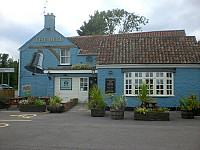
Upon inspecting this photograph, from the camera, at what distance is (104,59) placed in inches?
630

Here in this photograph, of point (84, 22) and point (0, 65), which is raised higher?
point (84, 22)

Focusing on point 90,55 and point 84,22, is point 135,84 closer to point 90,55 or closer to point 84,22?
point 90,55

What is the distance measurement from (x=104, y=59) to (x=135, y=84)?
2.83m

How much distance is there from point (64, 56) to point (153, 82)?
985 centimetres

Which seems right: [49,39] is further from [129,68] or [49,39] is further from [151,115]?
[151,115]

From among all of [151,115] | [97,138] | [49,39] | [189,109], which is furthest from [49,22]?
[97,138]

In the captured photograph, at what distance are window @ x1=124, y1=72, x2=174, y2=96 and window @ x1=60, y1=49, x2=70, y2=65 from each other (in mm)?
8035

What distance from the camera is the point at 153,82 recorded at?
15.2m

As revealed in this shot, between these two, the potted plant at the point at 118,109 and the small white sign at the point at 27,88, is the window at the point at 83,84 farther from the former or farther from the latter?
the potted plant at the point at 118,109

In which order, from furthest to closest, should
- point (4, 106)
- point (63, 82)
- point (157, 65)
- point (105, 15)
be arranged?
point (105, 15) → point (63, 82) → point (4, 106) → point (157, 65)

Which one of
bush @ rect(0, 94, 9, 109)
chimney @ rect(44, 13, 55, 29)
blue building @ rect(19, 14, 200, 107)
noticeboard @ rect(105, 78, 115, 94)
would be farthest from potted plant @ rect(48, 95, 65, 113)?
chimney @ rect(44, 13, 55, 29)

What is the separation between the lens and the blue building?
15.2m

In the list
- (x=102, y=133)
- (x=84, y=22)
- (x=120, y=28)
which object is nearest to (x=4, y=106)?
(x=102, y=133)

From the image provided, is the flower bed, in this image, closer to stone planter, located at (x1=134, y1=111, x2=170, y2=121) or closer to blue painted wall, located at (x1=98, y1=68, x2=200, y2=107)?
stone planter, located at (x1=134, y1=111, x2=170, y2=121)
